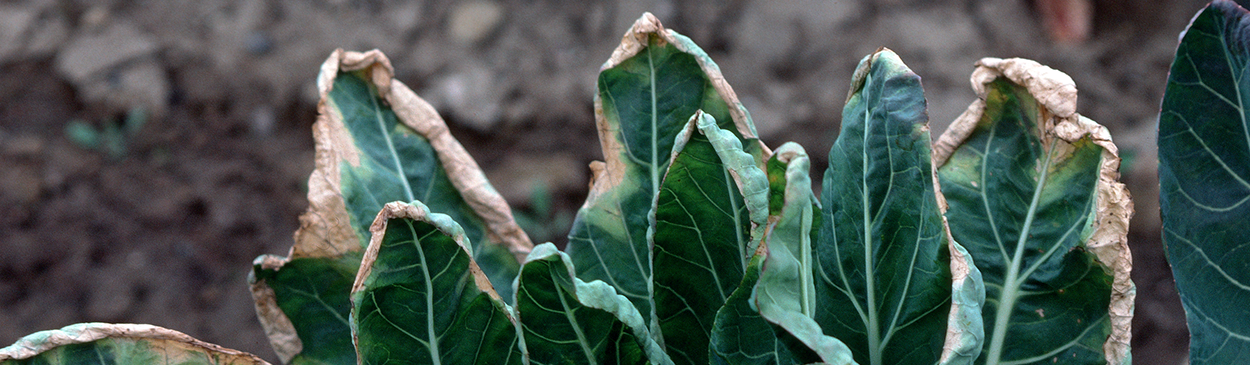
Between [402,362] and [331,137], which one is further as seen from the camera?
[331,137]

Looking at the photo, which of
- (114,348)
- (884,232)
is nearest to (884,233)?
(884,232)

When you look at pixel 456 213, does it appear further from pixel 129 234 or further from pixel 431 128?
pixel 129 234

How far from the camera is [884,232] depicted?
69 cm

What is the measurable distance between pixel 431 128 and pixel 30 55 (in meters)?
3.39

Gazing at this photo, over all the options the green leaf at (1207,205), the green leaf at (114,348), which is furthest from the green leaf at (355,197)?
the green leaf at (1207,205)

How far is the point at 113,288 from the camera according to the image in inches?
119

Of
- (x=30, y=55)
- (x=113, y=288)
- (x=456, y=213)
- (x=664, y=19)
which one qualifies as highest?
(x=30, y=55)

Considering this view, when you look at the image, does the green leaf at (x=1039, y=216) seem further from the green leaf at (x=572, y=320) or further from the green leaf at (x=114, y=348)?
the green leaf at (x=114, y=348)

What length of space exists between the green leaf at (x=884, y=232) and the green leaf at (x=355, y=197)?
12.8 inches

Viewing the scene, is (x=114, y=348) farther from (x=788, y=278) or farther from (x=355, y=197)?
(x=788, y=278)

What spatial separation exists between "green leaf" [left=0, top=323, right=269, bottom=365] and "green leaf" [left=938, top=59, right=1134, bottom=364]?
0.62 meters

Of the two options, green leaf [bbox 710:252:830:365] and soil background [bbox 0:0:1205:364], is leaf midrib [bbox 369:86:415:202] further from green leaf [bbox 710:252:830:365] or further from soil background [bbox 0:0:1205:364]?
soil background [bbox 0:0:1205:364]

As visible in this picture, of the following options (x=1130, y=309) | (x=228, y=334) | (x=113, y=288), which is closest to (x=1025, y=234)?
(x=1130, y=309)

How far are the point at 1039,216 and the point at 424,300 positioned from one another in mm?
519
